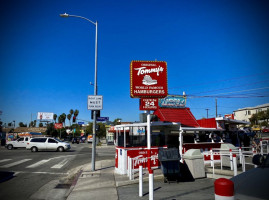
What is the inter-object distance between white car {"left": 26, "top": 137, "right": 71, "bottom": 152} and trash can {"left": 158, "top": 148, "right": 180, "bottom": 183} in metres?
19.3

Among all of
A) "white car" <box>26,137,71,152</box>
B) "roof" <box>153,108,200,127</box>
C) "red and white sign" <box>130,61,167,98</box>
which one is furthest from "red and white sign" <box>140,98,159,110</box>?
"white car" <box>26,137,71,152</box>

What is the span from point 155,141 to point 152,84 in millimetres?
5593

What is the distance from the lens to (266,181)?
10.4 feet

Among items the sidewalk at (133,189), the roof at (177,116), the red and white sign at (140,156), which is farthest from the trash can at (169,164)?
the roof at (177,116)

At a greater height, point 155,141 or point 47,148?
point 155,141

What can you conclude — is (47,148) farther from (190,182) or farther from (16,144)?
(190,182)

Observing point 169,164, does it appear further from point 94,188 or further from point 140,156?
point 94,188

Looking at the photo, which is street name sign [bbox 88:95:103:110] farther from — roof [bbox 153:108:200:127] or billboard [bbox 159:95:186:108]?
billboard [bbox 159:95:186:108]

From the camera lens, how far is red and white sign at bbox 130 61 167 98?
292 inches

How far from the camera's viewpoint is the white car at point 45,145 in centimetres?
2348

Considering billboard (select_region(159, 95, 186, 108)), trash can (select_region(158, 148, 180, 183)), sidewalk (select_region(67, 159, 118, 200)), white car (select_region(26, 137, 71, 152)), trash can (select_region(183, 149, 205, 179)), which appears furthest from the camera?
white car (select_region(26, 137, 71, 152))

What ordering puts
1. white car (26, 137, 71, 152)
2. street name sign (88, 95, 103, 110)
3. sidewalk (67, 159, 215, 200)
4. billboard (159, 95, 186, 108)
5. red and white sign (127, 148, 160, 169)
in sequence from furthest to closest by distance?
white car (26, 137, 71, 152) < billboard (159, 95, 186, 108) < street name sign (88, 95, 103, 110) < red and white sign (127, 148, 160, 169) < sidewalk (67, 159, 215, 200)

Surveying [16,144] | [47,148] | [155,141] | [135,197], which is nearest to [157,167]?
[155,141]

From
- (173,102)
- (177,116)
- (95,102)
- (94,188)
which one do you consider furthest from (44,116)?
(94,188)
